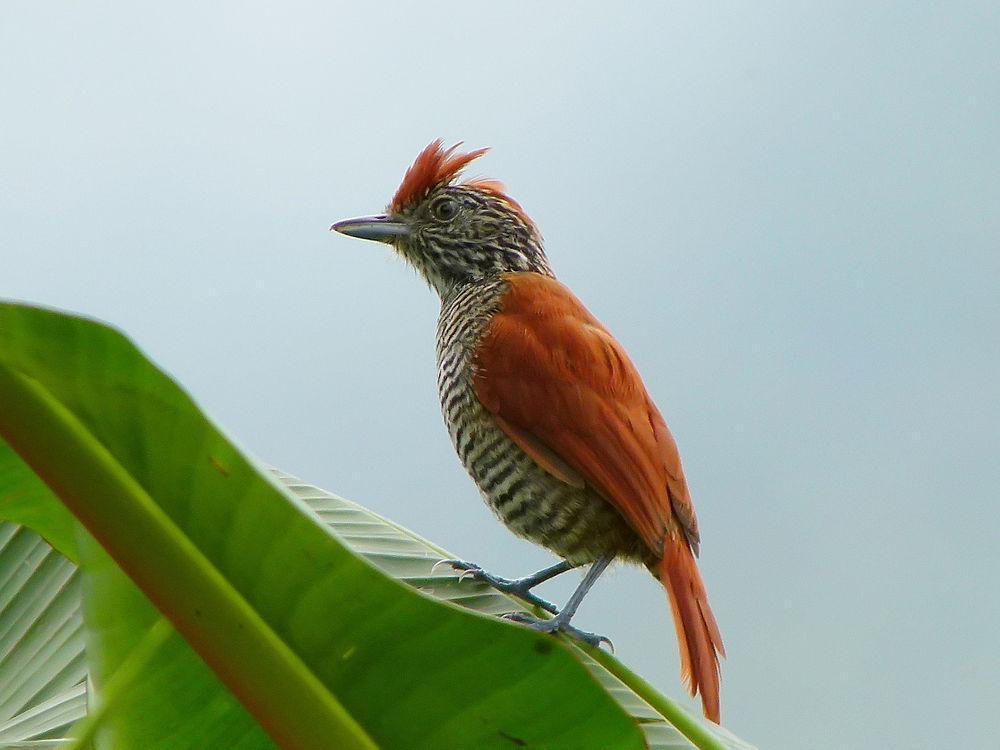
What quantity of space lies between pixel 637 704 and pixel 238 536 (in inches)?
24.5

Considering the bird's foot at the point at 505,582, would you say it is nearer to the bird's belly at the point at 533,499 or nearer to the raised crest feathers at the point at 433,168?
the bird's belly at the point at 533,499

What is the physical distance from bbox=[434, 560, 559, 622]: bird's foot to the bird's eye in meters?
1.07

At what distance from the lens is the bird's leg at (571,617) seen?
1.92 m

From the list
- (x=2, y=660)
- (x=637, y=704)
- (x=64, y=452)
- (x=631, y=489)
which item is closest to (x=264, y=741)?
(x=64, y=452)

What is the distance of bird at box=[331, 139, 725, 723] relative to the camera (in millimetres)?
2125

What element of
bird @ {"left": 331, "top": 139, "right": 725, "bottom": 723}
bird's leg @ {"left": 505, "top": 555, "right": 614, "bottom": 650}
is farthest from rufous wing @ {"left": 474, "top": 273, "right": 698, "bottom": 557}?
bird's leg @ {"left": 505, "top": 555, "right": 614, "bottom": 650}

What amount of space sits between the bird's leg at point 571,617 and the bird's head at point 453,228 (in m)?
0.93

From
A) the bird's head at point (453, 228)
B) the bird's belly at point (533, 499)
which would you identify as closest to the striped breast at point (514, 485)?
the bird's belly at point (533, 499)

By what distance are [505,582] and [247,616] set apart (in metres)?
1.17

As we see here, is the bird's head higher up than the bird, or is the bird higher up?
the bird's head

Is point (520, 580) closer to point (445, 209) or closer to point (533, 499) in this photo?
point (533, 499)

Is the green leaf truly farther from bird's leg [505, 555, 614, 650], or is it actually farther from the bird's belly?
the bird's belly

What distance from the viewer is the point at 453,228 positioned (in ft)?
9.87

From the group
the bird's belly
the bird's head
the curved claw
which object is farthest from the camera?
the bird's head
